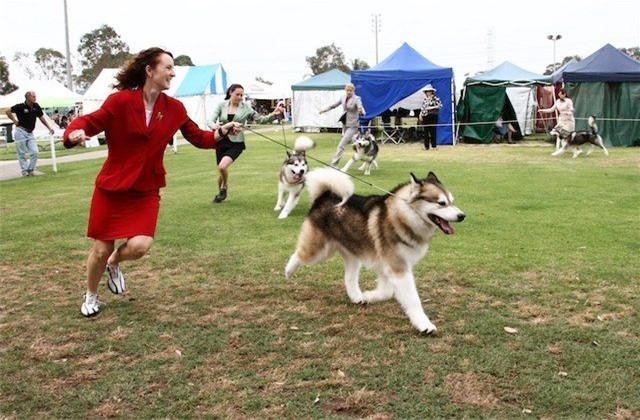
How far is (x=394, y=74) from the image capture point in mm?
21281

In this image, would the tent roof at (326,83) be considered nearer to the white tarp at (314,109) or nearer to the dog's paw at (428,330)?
the white tarp at (314,109)

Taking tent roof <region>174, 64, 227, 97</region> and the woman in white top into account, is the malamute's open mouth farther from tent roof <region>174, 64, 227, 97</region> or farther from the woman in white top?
tent roof <region>174, 64, 227, 97</region>

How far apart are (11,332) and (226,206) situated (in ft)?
17.4

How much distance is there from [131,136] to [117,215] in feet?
1.99

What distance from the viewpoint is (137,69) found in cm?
429

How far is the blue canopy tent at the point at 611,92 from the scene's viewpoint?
1952cm

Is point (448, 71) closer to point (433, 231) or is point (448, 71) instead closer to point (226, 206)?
point (226, 206)

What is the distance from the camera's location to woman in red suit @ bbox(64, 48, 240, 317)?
13.8 feet

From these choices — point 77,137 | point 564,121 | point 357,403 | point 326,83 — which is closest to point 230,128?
point 77,137

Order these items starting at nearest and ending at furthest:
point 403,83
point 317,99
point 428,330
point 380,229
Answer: point 428,330
point 380,229
point 403,83
point 317,99

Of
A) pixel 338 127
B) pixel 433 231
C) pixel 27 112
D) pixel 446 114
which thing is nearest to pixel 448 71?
pixel 446 114

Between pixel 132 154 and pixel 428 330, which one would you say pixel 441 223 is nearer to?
pixel 428 330

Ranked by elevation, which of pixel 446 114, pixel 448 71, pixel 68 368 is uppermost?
pixel 448 71

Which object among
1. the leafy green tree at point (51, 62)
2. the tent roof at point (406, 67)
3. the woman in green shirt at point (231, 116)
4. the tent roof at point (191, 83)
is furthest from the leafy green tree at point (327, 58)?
the woman in green shirt at point (231, 116)
